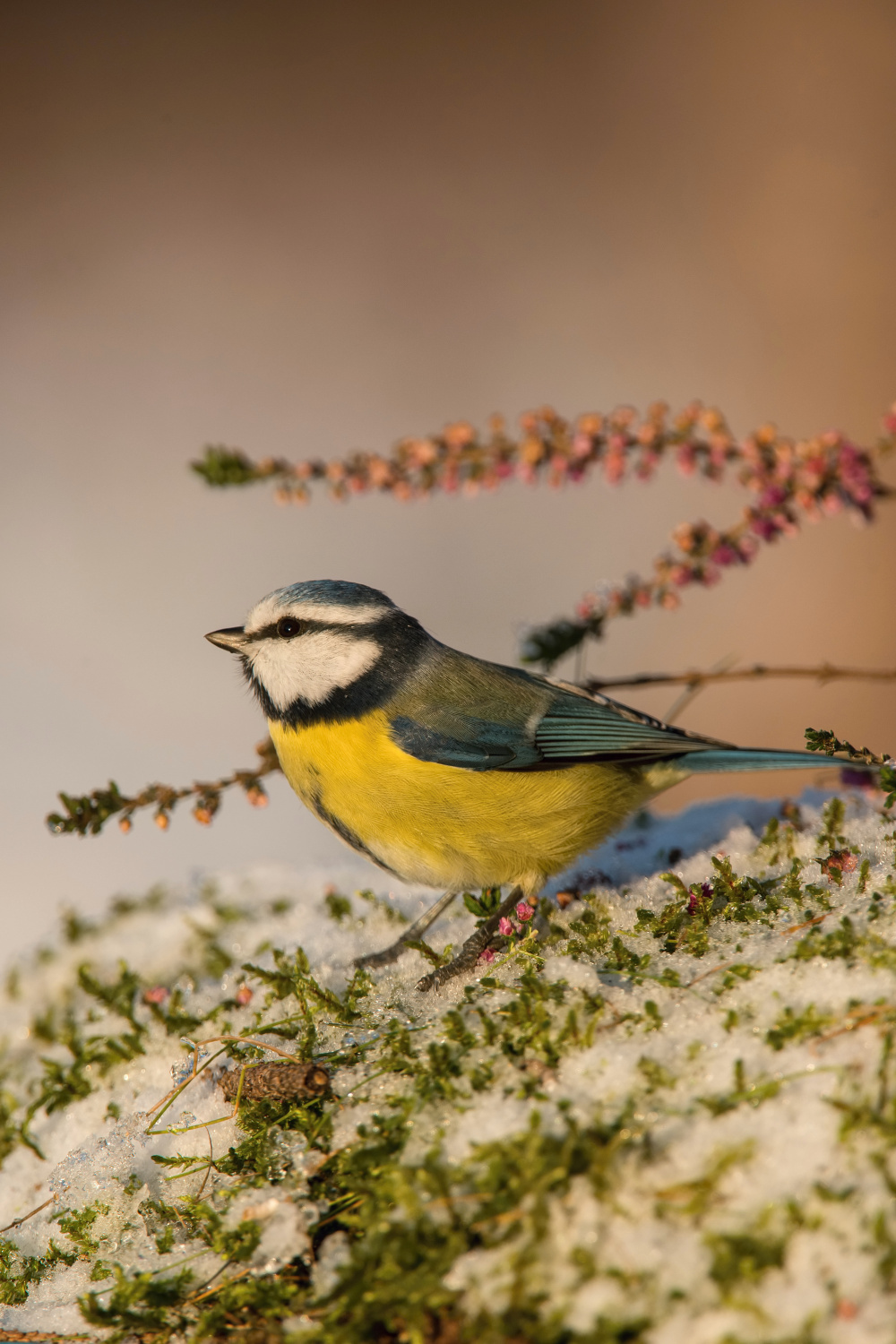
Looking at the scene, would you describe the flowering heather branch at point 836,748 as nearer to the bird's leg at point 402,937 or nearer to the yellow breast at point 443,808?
the yellow breast at point 443,808

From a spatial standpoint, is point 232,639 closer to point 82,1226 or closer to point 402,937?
point 402,937

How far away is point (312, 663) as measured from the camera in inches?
67.6

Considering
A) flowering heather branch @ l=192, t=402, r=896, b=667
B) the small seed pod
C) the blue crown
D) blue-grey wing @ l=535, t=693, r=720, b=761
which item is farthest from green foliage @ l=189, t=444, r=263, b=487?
the small seed pod

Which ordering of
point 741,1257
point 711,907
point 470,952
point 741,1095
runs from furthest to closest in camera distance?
point 470,952
point 711,907
point 741,1095
point 741,1257

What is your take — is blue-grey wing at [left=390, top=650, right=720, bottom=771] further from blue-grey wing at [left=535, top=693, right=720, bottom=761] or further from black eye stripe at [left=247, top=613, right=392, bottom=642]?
black eye stripe at [left=247, top=613, right=392, bottom=642]

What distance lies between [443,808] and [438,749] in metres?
0.11

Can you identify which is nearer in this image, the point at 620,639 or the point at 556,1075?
the point at 556,1075

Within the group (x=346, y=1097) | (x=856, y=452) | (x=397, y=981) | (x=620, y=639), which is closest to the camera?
(x=346, y=1097)

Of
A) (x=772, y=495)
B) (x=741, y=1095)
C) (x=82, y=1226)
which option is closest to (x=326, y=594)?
(x=772, y=495)

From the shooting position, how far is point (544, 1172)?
79cm

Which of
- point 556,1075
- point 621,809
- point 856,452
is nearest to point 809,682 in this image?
point 621,809

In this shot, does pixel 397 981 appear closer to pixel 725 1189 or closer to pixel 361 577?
pixel 725 1189

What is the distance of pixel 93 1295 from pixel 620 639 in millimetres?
3624

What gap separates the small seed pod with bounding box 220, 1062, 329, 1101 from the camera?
1.10 metres
